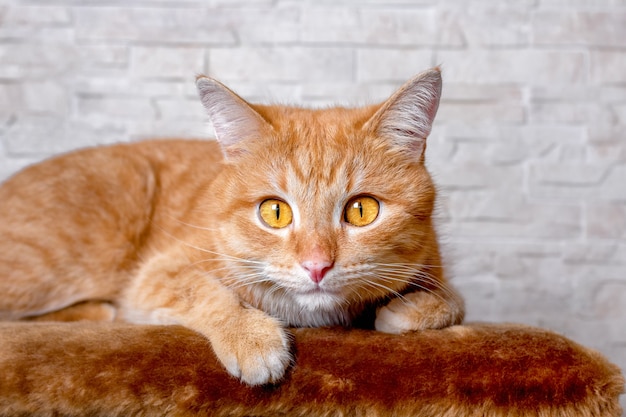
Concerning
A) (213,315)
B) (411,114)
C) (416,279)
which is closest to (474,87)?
(411,114)

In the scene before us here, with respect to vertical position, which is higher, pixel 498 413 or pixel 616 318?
pixel 498 413

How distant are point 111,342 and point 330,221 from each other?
465 mm

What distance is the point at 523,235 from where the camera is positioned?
2285 millimetres

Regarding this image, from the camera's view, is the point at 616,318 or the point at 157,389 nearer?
the point at 157,389

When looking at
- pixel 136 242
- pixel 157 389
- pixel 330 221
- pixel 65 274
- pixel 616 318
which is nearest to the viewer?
pixel 157 389

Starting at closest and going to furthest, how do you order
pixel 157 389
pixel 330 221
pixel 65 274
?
pixel 157 389 < pixel 330 221 < pixel 65 274

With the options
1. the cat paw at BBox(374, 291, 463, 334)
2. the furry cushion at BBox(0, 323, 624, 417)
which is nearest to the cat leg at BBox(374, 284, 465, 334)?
the cat paw at BBox(374, 291, 463, 334)

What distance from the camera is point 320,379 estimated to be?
43.3 inches

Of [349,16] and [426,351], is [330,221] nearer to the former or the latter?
[426,351]

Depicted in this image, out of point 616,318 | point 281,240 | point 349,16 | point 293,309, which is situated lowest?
point 616,318

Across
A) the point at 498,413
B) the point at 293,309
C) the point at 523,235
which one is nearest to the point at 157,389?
the point at 293,309

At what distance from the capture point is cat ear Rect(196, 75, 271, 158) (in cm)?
128

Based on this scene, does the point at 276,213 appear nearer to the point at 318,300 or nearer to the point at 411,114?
the point at 318,300

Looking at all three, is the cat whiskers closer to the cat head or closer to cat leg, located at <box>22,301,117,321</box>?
the cat head
